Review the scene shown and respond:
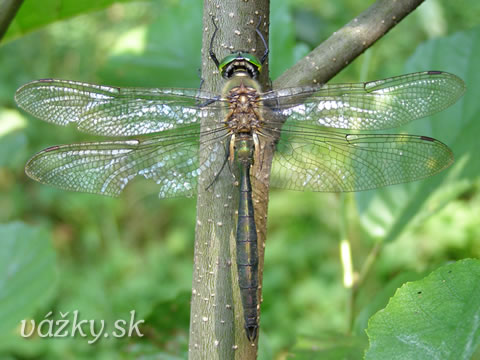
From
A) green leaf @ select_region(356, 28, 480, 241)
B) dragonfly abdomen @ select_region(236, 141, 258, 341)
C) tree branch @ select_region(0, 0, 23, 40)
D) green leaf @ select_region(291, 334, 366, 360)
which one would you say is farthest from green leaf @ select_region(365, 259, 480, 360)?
tree branch @ select_region(0, 0, 23, 40)

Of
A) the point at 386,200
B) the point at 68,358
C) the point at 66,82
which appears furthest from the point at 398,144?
the point at 68,358

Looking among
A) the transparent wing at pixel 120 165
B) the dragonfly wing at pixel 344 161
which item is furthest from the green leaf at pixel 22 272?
the dragonfly wing at pixel 344 161

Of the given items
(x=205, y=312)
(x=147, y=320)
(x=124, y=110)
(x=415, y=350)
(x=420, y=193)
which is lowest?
(x=415, y=350)

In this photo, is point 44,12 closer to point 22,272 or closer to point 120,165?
point 120,165

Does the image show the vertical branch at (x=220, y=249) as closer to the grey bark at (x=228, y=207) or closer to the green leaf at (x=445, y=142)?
the grey bark at (x=228, y=207)

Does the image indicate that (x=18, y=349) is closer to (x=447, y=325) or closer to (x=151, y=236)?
(x=151, y=236)
